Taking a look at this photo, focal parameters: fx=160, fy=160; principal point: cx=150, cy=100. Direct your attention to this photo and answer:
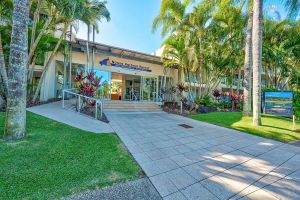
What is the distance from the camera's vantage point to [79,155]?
3.61 metres

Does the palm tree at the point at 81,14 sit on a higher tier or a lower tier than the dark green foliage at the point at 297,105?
higher

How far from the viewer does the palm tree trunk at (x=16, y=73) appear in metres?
4.12

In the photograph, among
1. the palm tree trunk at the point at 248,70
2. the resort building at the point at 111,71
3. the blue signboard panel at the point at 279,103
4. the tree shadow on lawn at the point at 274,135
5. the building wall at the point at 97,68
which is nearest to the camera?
the tree shadow on lawn at the point at 274,135

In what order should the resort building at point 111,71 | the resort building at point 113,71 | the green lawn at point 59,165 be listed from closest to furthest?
the green lawn at point 59,165 → the resort building at point 111,71 → the resort building at point 113,71

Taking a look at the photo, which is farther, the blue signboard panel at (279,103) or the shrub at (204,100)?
the shrub at (204,100)

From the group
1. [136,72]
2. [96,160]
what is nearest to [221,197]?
[96,160]

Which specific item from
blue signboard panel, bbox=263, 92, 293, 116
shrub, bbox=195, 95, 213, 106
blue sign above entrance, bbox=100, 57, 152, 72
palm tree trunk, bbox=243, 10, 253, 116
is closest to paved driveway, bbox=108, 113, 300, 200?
palm tree trunk, bbox=243, 10, 253, 116

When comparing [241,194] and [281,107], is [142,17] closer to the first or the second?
[281,107]

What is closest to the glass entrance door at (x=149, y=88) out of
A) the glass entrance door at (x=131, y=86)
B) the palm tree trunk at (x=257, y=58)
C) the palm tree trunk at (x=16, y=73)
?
the glass entrance door at (x=131, y=86)

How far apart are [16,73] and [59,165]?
280 centimetres

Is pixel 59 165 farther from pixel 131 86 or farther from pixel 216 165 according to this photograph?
pixel 131 86

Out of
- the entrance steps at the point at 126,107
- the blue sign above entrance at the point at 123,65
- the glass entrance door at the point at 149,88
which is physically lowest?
the entrance steps at the point at 126,107

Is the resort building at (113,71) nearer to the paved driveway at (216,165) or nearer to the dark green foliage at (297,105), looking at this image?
the paved driveway at (216,165)

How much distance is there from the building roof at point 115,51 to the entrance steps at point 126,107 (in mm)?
4539
